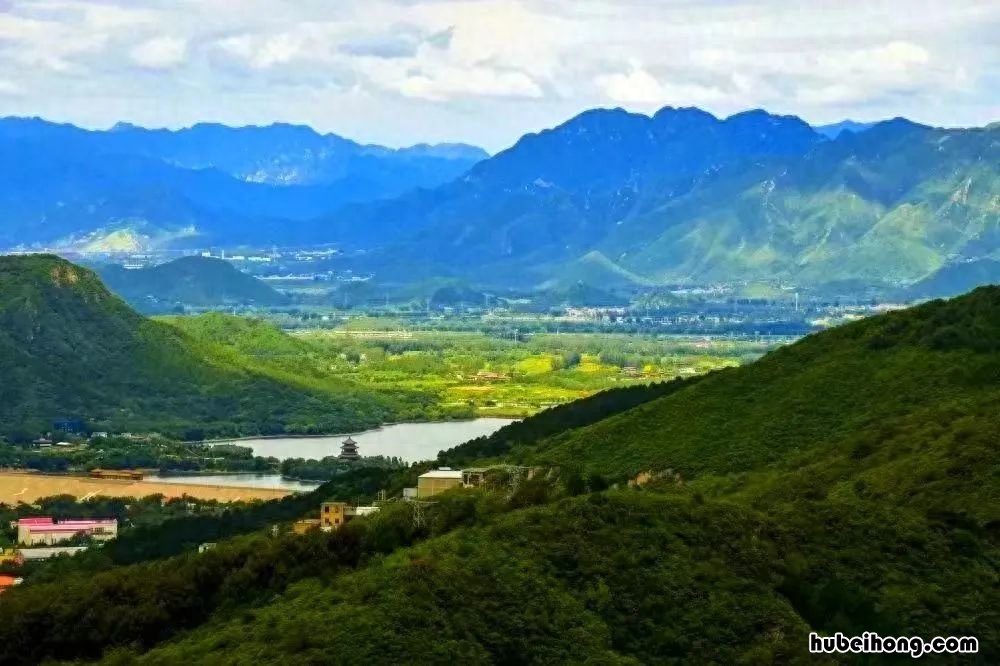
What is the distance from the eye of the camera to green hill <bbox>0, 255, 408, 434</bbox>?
13412cm

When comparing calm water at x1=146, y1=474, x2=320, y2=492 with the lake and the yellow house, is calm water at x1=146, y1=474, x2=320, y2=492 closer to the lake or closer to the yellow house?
the lake

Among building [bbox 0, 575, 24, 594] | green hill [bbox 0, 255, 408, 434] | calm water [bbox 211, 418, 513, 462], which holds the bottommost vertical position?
building [bbox 0, 575, 24, 594]

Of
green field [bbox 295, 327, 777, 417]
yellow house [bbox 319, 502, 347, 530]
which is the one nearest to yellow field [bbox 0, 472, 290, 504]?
A: yellow house [bbox 319, 502, 347, 530]

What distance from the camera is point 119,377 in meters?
141

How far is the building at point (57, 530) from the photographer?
3177 inches

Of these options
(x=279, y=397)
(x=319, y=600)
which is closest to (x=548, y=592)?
(x=319, y=600)

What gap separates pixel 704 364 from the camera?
178 m

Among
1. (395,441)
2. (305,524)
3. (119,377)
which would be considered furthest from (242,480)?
(305,524)

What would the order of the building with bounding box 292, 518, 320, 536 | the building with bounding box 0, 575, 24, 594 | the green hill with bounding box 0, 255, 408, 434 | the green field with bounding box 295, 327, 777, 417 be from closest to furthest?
the building with bounding box 292, 518, 320, 536
the building with bounding box 0, 575, 24, 594
the green hill with bounding box 0, 255, 408, 434
the green field with bounding box 295, 327, 777, 417

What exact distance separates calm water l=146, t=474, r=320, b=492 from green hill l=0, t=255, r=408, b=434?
19.8m

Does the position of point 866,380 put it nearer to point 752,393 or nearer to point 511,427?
point 752,393

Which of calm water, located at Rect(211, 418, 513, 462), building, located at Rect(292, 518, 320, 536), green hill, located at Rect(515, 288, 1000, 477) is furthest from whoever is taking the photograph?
calm water, located at Rect(211, 418, 513, 462)

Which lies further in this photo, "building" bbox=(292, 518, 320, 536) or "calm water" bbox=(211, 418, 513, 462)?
"calm water" bbox=(211, 418, 513, 462)

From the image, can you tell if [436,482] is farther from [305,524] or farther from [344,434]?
[344,434]
